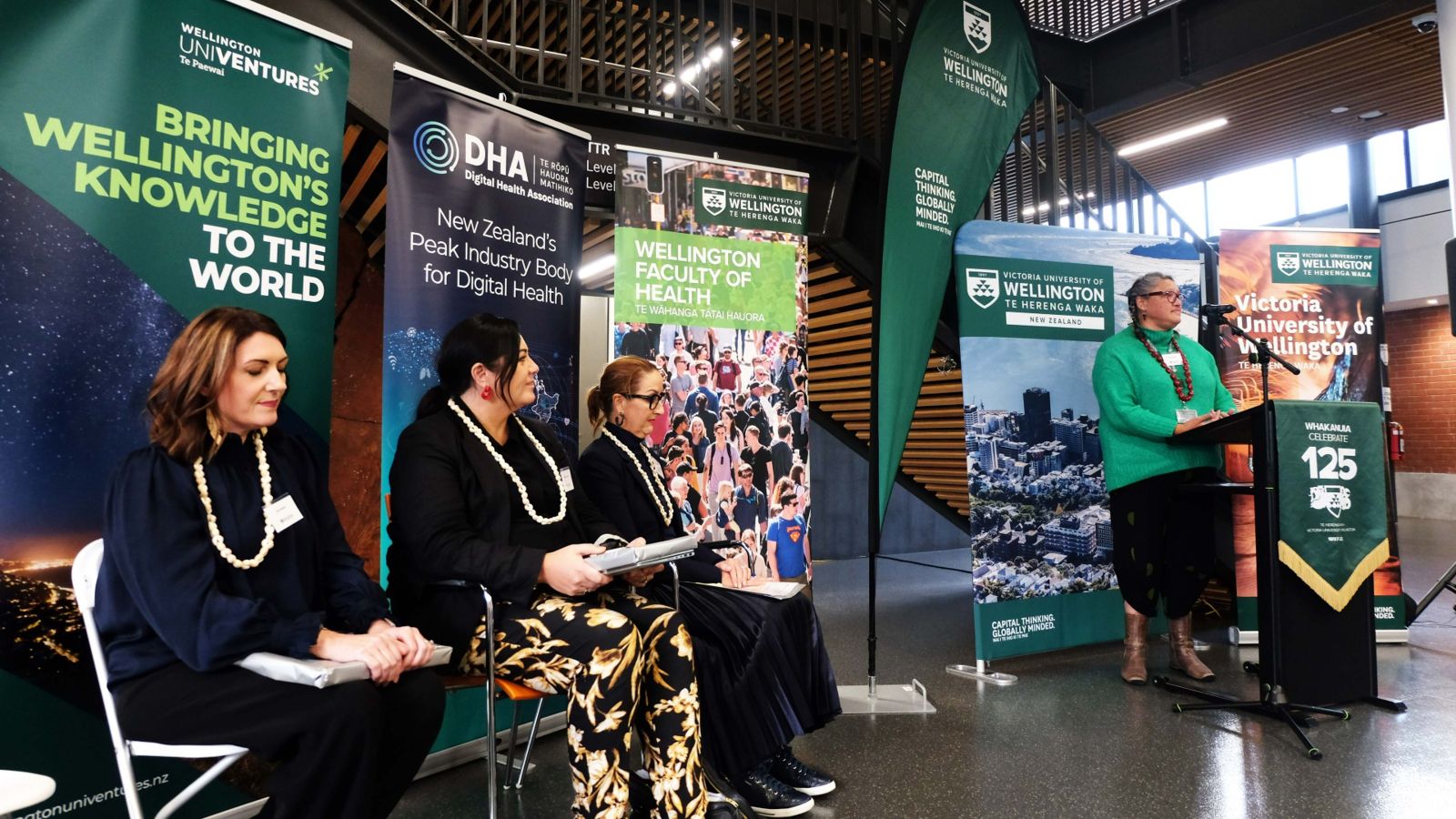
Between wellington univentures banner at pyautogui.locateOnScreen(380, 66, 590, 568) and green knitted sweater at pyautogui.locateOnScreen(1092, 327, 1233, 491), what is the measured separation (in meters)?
2.33

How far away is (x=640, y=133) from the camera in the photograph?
438 cm

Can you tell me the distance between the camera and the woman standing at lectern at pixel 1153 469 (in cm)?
371

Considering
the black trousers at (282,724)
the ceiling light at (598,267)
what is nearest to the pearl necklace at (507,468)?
the black trousers at (282,724)

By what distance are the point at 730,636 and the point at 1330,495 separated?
2428 millimetres

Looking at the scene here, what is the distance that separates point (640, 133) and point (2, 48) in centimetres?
281

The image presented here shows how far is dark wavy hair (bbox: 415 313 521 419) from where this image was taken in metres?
2.29

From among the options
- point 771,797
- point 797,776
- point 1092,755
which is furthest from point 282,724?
point 1092,755

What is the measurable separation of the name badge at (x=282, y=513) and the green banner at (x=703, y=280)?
6.37 feet

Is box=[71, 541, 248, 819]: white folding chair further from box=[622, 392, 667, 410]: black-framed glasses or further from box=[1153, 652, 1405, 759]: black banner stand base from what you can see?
box=[1153, 652, 1405, 759]: black banner stand base

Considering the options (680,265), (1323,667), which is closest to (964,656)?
(1323,667)

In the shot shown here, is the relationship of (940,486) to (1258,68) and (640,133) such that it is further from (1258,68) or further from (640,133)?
(1258,68)

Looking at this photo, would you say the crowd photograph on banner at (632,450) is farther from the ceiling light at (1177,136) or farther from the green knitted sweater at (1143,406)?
the ceiling light at (1177,136)

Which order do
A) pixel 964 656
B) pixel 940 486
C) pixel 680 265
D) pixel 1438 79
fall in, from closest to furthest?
pixel 680 265, pixel 964 656, pixel 940 486, pixel 1438 79

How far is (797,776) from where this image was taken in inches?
100
